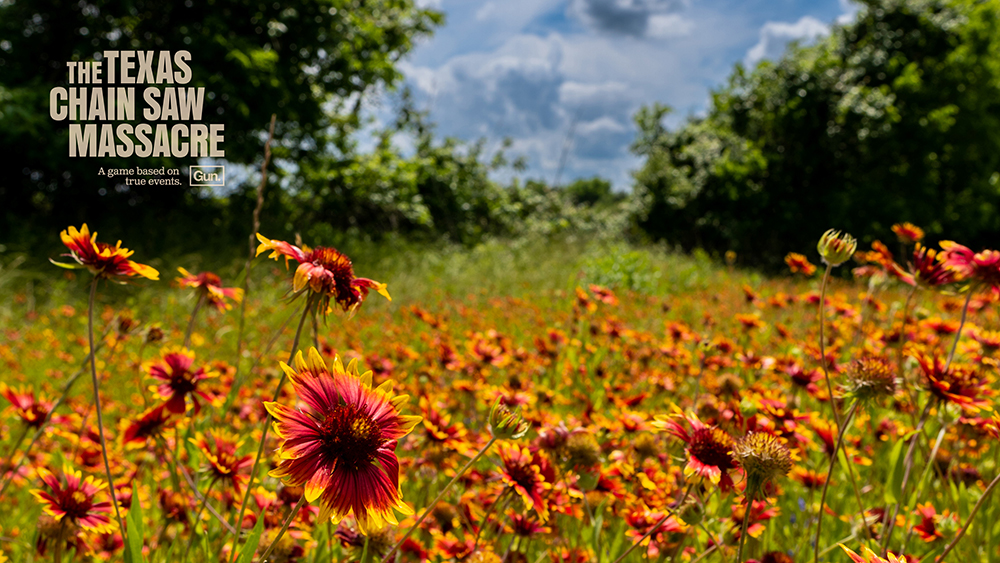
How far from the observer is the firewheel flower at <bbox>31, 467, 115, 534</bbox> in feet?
3.02

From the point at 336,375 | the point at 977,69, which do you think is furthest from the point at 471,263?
the point at 977,69

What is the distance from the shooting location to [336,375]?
67cm

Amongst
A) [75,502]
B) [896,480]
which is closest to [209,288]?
[75,502]

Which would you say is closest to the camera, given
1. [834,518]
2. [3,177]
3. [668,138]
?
[834,518]

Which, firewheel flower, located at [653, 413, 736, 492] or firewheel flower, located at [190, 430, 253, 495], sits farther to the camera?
firewheel flower, located at [190, 430, 253, 495]

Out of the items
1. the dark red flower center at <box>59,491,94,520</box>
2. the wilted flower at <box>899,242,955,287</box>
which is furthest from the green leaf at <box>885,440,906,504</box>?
the dark red flower center at <box>59,491,94,520</box>

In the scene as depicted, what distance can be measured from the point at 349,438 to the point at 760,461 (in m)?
0.55

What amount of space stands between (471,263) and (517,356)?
6650mm

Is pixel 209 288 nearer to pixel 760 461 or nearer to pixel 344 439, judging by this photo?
pixel 344 439

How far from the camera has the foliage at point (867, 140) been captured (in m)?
12.0

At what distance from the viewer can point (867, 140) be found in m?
11.9

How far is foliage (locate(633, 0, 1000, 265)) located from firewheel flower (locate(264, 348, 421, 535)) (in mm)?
13541

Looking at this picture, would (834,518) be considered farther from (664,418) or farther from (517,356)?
(517,356)

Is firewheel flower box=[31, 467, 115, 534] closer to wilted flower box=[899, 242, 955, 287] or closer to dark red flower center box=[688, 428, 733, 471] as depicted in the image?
dark red flower center box=[688, 428, 733, 471]
